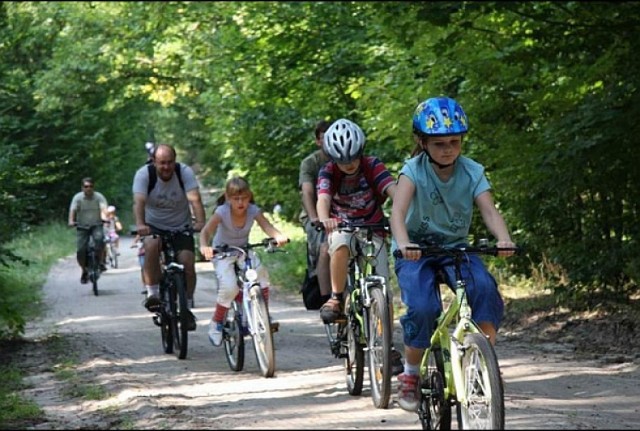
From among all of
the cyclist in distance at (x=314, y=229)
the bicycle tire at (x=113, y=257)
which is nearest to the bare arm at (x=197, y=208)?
the cyclist in distance at (x=314, y=229)

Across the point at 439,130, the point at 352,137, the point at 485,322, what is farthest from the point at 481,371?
the point at 352,137

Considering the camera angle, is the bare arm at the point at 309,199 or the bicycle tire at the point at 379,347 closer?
the bicycle tire at the point at 379,347

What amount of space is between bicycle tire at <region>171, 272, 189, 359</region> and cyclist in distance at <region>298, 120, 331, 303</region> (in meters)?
1.30

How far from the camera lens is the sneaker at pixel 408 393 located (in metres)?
7.30

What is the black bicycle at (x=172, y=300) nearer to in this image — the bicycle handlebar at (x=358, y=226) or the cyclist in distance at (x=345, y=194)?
the cyclist in distance at (x=345, y=194)

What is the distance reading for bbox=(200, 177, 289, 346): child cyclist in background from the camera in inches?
450

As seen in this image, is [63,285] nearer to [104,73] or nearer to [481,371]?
[104,73]

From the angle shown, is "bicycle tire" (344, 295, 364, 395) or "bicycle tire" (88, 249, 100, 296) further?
"bicycle tire" (88, 249, 100, 296)

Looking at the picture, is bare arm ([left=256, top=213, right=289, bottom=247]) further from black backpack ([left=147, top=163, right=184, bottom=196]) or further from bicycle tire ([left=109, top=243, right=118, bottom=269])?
bicycle tire ([left=109, top=243, right=118, bottom=269])

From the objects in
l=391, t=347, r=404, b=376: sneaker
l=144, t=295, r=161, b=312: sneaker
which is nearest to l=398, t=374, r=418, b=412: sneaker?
l=391, t=347, r=404, b=376: sneaker

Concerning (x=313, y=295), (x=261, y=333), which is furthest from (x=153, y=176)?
(x=261, y=333)

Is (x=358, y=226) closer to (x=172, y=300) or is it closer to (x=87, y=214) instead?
(x=172, y=300)

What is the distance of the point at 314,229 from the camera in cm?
1193

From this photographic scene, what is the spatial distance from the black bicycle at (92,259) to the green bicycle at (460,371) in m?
15.4
